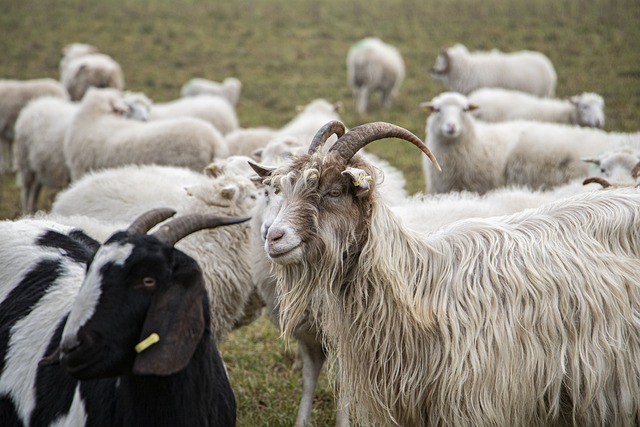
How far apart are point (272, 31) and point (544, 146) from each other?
653 inches

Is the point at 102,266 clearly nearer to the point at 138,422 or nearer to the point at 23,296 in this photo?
the point at 138,422

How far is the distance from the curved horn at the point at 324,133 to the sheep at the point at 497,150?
445cm

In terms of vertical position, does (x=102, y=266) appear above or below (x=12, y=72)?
above

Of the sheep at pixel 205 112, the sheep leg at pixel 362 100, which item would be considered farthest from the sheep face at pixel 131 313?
the sheep leg at pixel 362 100

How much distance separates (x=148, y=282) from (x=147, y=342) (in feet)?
0.76

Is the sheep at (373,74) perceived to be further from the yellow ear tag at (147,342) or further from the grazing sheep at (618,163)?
the yellow ear tag at (147,342)

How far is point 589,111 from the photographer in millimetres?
10797

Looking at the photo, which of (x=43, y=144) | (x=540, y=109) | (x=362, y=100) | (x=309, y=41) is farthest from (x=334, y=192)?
(x=309, y=41)

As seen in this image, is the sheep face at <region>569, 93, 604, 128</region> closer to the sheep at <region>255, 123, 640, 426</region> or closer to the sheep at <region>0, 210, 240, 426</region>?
the sheep at <region>255, 123, 640, 426</region>

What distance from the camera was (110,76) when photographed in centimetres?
1344

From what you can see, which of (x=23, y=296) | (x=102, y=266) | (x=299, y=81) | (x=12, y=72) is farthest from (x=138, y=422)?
(x=12, y=72)

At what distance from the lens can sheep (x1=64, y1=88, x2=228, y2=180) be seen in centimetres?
809

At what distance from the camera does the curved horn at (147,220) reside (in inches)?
122

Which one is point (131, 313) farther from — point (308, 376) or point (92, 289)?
point (308, 376)
